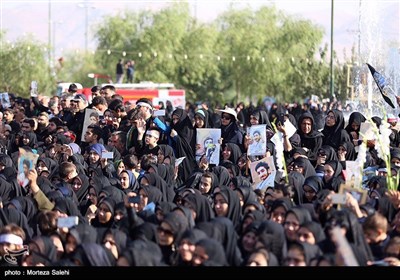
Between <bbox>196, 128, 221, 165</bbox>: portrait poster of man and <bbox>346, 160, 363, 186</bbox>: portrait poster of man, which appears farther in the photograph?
<bbox>196, 128, 221, 165</bbox>: portrait poster of man

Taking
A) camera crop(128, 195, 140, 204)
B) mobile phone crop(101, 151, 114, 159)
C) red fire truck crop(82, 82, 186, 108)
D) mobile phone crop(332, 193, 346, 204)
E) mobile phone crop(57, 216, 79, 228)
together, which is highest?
mobile phone crop(332, 193, 346, 204)

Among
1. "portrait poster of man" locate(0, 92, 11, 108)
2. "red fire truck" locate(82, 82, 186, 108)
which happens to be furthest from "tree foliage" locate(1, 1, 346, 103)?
"portrait poster of man" locate(0, 92, 11, 108)

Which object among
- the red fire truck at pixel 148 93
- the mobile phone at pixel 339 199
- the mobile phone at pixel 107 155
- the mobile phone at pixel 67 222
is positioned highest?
the mobile phone at pixel 339 199

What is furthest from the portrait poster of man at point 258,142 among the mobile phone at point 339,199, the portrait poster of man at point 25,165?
the mobile phone at point 339,199

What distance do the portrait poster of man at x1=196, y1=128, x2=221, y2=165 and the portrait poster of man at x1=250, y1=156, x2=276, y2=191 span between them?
2393 millimetres

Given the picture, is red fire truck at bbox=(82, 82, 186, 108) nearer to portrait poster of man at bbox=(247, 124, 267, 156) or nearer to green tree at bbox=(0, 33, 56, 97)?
green tree at bbox=(0, 33, 56, 97)

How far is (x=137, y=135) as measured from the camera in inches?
695

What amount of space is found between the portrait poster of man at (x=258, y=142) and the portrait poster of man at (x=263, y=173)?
4.67 ft

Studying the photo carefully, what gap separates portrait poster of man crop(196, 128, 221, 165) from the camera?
1689cm

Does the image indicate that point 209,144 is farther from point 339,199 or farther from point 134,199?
point 339,199

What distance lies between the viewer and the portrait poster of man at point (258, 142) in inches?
627

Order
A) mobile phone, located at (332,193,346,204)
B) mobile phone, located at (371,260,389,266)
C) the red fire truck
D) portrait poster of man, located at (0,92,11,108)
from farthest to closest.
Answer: the red fire truck < portrait poster of man, located at (0,92,11,108) < mobile phone, located at (332,193,346,204) < mobile phone, located at (371,260,389,266)

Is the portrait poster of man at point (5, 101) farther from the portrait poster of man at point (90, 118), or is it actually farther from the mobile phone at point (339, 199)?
the mobile phone at point (339, 199)

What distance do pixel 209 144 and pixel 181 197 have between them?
4.27 meters
